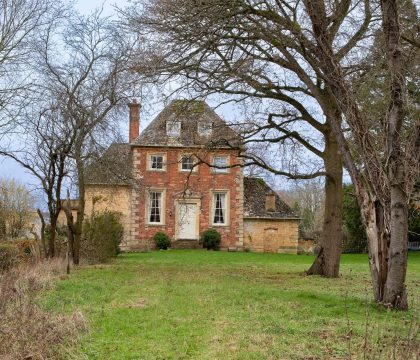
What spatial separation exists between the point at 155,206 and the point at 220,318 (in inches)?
1088

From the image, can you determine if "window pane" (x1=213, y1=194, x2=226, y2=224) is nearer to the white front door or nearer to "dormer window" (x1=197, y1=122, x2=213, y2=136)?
the white front door

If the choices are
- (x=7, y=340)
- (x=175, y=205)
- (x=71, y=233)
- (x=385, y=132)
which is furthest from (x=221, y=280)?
(x=175, y=205)

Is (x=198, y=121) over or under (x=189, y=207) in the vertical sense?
over

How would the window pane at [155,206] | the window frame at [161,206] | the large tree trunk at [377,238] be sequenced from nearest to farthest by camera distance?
the large tree trunk at [377,238], the window frame at [161,206], the window pane at [155,206]

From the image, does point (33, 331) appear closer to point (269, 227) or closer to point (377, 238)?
point (377, 238)

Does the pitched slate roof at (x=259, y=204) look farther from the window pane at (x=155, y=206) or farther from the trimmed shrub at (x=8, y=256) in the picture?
the trimmed shrub at (x=8, y=256)

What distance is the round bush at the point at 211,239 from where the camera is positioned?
114 ft

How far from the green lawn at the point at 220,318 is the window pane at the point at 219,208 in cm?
2171

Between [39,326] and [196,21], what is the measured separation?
273 inches

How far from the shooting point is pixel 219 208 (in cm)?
3603

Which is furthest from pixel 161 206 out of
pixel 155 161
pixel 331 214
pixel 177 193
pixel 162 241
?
pixel 331 214

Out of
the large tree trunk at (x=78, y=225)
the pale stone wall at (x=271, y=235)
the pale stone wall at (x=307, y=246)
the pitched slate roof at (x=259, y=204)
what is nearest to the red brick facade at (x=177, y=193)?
the pale stone wall at (x=271, y=235)

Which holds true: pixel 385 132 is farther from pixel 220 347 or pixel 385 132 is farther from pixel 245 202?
pixel 245 202

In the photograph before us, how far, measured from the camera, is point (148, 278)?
48.3ft
